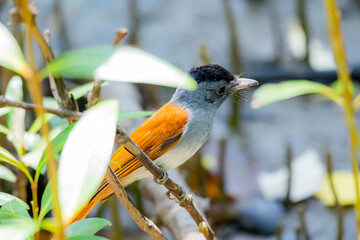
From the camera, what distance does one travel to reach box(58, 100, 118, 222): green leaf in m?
0.70

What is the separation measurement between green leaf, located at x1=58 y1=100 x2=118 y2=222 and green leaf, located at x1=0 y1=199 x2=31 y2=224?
26cm

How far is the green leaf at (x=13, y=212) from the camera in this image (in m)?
0.96

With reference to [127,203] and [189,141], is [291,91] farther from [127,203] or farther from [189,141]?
[189,141]

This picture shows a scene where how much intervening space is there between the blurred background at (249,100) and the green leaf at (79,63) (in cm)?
159

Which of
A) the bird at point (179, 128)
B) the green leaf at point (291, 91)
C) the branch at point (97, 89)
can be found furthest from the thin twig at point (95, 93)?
the green leaf at point (291, 91)

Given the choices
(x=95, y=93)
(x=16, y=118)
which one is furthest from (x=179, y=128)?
(x=16, y=118)

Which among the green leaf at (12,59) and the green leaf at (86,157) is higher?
the green leaf at (12,59)

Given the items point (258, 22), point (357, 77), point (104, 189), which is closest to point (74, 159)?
point (104, 189)

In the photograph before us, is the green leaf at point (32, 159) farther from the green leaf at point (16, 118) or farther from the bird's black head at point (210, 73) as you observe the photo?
the bird's black head at point (210, 73)

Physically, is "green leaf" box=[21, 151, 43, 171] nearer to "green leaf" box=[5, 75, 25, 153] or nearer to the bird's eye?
"green leaf" box=[5, 75, 25, 153]

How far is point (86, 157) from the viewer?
73 centimetres

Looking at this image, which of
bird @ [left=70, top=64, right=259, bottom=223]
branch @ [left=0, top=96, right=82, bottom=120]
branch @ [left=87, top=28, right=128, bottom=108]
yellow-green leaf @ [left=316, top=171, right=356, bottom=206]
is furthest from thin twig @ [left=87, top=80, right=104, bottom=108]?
yellow-green leaf @ [left=316, top=171, right=356, bottom=206]

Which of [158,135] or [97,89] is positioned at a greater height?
[97,89]

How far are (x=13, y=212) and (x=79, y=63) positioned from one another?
0.42 meters
